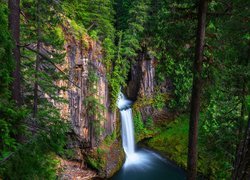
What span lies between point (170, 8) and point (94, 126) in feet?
43.9

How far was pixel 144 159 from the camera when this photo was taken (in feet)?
81.7

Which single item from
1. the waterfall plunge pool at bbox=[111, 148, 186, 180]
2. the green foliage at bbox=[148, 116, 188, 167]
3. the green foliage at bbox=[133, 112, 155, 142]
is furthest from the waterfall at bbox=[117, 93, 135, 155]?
the green foliage at bbox=[148, 116, 188, 167]

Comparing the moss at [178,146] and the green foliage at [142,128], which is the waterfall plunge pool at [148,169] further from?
the green foliage at [142,128]

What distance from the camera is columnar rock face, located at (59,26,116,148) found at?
58.7ft

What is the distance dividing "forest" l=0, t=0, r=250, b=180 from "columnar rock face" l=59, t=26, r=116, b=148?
79 mm

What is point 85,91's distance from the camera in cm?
1923

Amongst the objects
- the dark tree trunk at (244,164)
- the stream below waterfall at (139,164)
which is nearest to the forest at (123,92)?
the dark tree trunk at (244,164)

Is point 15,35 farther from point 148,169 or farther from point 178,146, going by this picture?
point 178,146

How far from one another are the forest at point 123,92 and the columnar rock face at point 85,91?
8 cm

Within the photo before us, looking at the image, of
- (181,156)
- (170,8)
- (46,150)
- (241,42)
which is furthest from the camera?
(181,156)

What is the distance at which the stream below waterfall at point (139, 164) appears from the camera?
71.7 feet

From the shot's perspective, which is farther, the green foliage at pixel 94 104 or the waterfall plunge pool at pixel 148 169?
the waterfall plunge pool at pixel 148 169

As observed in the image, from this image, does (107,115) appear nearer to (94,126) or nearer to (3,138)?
(94,126)

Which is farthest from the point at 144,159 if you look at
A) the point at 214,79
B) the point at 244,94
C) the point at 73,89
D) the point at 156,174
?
the point at 214,79
